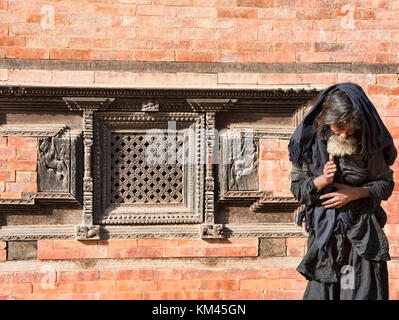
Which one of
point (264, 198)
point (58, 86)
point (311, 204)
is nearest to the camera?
point (311, 204)

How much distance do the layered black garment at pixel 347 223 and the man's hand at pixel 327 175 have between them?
55mm

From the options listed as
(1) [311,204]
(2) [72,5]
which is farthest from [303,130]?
(2) [72,5]

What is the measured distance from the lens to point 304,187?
290 cm

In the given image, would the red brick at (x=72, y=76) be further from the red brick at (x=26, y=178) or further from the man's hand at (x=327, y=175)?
the man's hand at (x=327, y=175)

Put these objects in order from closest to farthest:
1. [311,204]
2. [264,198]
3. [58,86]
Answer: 1. [311,204]
2. [58,86]
3. [264,198]

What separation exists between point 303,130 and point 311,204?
500mm

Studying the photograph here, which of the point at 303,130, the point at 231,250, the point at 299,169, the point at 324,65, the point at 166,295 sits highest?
the point at 324,65

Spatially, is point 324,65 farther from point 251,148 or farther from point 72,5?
point 72,5

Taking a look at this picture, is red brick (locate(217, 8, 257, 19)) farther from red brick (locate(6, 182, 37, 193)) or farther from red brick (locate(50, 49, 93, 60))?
red brick (locate(6, 182, 37, 193))

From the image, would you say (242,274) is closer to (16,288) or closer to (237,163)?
(237,163)

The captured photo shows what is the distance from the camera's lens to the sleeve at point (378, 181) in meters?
2.88

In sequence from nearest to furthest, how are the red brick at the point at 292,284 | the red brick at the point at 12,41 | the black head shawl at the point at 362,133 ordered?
the black head shawl at the point at 362,133 → the red brick at the point at 12,41 → the red brick at the point at 292,284

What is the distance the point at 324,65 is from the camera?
4625 mm

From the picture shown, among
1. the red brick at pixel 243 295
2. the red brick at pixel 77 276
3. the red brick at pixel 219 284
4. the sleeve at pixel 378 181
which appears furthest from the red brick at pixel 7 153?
the sleeve at pixel 378 181
